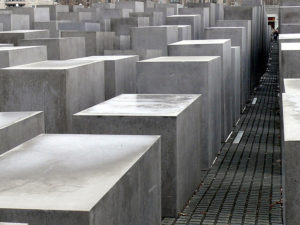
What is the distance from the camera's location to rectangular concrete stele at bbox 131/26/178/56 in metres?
18.8

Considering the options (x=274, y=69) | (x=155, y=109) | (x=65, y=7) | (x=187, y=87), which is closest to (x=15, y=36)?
(x=187, y=87)

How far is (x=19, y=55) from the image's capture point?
534 inches

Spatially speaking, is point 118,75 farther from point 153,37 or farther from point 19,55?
point 153,37

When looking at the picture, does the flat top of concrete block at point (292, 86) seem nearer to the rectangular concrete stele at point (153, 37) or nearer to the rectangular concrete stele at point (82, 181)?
the rectangular concrete stele at point (82, 181)

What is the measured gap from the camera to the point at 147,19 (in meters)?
25.5

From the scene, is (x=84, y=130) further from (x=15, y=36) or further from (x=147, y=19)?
(x=147, y=19)

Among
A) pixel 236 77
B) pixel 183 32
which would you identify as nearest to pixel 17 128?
pixel 236 77

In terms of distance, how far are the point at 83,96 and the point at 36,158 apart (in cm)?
477

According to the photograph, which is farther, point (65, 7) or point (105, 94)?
point (65, 7)

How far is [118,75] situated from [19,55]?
198 cm

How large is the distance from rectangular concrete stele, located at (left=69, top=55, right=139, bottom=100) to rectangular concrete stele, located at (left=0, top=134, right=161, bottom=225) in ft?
18.0

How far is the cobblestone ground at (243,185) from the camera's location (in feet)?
31.2

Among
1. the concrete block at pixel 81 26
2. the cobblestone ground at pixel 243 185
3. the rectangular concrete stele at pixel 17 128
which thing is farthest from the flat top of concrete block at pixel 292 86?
the concrete block at pixel 81 26

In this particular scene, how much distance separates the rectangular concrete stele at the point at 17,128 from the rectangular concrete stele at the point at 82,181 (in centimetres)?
84
